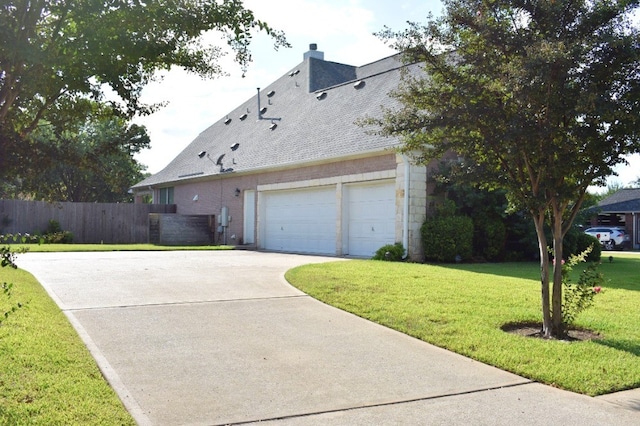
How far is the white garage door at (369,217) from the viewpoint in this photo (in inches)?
681

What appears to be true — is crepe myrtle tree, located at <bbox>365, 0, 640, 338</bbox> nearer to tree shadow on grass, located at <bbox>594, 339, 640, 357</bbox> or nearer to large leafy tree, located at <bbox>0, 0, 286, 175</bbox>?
tree shadow on grass, located at <bbox>594, 339, 640, 357</bbox>

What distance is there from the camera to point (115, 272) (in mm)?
12188

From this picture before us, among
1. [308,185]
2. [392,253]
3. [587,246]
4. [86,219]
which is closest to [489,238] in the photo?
[392,253]

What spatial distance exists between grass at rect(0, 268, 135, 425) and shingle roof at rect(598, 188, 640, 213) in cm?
3812

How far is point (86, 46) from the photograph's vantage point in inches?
164

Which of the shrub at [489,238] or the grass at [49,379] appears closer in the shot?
the grass at [49,379]

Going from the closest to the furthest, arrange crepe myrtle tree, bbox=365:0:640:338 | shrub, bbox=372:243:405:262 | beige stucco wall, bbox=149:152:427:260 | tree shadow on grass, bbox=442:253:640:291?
crepe myrtle tree, bbox=365:0:640:338 < tree shadow on grass, bbox=442:253:640:291 < shrub, bbox=372:243:405:262 < beige stucco wall, bbox=149:152:427:260

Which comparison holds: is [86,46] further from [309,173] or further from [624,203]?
[624,203]

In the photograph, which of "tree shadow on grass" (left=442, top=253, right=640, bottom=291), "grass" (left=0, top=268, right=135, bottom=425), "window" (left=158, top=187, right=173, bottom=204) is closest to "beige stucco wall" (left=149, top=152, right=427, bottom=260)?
"window" (left=158, top=187, right=173, bottom=204)

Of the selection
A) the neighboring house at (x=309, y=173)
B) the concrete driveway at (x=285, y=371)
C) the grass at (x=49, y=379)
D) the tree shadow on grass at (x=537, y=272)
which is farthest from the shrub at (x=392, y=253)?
the grass at (x=49, y=379)

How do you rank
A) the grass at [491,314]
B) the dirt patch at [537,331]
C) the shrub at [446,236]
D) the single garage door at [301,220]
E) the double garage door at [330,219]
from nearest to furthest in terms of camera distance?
the grass at [491,314], the dirt patch at [537,331], the shrub at [446,236], the double garage door at [330,219], the single garage door at [301,220]

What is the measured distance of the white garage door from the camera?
56.7 feet

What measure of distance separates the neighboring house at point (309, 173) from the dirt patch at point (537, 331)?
871 centimetres

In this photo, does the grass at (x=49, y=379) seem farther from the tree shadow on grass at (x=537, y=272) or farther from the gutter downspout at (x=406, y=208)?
the gutter downspout at (x=406, y=208)
